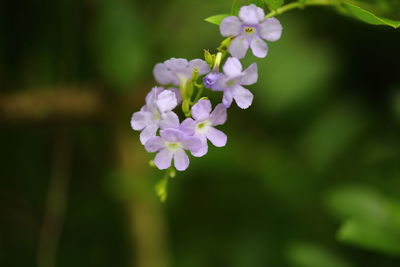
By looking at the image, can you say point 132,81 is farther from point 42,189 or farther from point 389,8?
point 389,8

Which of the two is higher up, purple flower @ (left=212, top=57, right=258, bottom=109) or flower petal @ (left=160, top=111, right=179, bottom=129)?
purple flower @ (left=212, top=57, right=258, bottom=109)

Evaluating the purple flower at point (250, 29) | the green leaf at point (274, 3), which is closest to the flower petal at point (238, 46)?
the purple flower at point (250, 29)

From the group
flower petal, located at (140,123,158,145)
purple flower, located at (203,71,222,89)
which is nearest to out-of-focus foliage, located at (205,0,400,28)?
purple flower, located at (203,71,222,89)

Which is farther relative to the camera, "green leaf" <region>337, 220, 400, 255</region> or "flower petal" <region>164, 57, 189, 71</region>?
"green leaf" <region>337, 220, 400, 255</region>

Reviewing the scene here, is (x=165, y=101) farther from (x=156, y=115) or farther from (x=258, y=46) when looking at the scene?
(x=258, y=46)

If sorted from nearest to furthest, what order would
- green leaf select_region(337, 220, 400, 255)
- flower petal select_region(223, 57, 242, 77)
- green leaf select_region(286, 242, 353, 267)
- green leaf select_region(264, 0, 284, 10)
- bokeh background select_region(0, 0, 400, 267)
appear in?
1. flower petal select_region(223, 57, 242, 77)
2. green leaf select_region(264, 0, 284, 10)
3. green leaf select_region(337, 220, 400, 255)
4. green leaf select_region(286, 242, 353, 267)
5. bokeh background select_region(0, 0, 400, 267)

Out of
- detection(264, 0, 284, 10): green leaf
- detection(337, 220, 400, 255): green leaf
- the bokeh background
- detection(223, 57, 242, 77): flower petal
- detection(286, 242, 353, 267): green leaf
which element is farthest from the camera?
the bokeh background

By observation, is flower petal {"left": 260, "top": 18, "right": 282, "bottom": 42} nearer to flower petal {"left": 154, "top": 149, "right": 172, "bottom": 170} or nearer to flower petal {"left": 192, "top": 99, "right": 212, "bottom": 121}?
flower petal {"left": 192, "top": 99, "right": 212, "bottom": 121}

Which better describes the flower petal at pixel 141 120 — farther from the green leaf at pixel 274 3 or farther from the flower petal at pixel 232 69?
the green leaf at pixel 274 3
